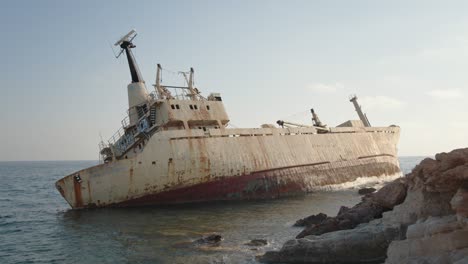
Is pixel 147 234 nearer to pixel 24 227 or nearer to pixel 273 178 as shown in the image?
pixel 24 227

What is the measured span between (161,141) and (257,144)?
606 centimetres

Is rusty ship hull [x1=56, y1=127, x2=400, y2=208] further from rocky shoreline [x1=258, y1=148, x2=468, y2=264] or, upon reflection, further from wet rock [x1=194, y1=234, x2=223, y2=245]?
rocky shoreline [x1=258, y1=148, x2=468, y2=264]

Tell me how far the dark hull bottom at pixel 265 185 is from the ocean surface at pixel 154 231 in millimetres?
584

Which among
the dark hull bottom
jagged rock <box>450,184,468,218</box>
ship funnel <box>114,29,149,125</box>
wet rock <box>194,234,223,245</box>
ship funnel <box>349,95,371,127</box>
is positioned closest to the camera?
jagged rock <box>450,184,468,218</box>

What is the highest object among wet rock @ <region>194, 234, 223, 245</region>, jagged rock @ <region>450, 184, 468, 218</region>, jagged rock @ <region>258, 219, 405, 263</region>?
jagged rock @ <region>450, 184, 468, 218</region>

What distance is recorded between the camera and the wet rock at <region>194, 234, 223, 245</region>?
1219 centimetres

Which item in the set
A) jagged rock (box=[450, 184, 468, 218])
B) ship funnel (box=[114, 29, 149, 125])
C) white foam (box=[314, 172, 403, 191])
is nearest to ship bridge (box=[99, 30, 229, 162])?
ship funnel (box=[114, 29, 149, 125])

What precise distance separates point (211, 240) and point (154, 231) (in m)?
2.99

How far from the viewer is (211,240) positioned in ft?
40.3

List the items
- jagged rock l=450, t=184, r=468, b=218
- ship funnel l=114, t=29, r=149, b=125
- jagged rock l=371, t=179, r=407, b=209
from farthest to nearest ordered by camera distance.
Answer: ship funnel l=114, t=29, r=149, b=125 < jagged rock l=371, t=179, r=407, b=209 < jagged rock l=450, t=184, r=468, b=218

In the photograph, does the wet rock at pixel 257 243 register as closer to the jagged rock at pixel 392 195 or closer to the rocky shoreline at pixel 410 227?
the rocky shoreline at pixel 410 227

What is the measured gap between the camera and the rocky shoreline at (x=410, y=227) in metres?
6.78

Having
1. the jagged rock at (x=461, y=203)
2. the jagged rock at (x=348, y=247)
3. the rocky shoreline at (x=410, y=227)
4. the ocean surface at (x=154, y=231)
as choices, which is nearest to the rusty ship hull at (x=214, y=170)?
the ocean surface at (x=154, y=231)

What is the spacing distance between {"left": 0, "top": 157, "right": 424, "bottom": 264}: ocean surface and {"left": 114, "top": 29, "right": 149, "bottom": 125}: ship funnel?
7.06 metres
